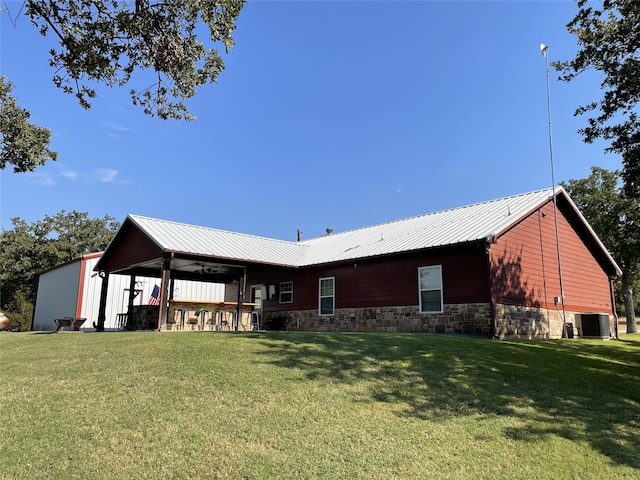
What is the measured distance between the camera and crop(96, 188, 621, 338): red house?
14.1 metres

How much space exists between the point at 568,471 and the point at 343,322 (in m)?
13.3

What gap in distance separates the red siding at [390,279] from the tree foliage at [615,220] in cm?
2013

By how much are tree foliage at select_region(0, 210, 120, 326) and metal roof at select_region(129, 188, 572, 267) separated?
23355 millimetres

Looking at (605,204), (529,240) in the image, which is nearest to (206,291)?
(529,240)

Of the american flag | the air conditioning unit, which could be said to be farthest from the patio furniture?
the air conditioning unit

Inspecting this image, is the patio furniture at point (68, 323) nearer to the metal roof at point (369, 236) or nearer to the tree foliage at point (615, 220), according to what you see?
the metal roof at point (369, 236)

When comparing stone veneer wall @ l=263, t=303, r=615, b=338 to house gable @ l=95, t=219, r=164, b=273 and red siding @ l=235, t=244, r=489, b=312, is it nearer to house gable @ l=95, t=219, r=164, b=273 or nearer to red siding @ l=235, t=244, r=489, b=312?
red siding @ l=235, t=244, r=489, b=312

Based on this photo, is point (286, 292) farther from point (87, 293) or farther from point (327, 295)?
point (87, 293)

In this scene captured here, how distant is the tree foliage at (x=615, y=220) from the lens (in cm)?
2878

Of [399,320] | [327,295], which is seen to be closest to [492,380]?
[399,320]

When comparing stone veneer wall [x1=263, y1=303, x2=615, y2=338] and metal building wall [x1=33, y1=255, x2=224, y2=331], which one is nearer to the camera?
stone veneer wall [x1=263, y1=303, x2=615, y2=338]

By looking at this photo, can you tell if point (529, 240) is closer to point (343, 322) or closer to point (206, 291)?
point (343, 322)

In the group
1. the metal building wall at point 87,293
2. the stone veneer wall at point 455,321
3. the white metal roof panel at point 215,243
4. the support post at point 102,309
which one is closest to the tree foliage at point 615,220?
the stone veneer wall at point 455,321

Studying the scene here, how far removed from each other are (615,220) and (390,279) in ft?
74.0
